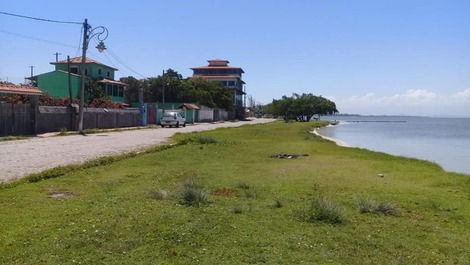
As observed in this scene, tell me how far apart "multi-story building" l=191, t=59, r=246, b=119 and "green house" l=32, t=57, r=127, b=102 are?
191ft

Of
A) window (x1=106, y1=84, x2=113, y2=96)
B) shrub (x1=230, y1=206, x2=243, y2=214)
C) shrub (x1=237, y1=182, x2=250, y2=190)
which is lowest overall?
shrub (x1=237, y1=182, x2=250, y2=190)

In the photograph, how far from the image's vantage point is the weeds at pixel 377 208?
962 cm

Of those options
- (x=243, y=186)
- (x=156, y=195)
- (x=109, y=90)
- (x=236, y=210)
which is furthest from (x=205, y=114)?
(x=236, y=210)

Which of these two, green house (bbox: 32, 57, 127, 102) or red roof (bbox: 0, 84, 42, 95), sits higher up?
green house (bbox: 32, 57, 127, 102)

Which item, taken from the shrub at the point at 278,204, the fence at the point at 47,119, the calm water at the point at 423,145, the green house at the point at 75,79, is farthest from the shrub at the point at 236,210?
the green house at the point at 75,79

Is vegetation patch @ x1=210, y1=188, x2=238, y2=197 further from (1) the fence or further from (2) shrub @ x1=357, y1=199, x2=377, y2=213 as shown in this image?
(1) the fence

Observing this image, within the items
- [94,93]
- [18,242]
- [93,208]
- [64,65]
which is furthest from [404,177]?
[64,65]

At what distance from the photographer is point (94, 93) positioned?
2557 inches

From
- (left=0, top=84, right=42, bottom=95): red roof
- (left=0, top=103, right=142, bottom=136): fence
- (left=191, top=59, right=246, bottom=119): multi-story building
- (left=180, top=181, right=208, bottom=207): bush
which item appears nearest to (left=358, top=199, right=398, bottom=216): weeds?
(left=180, top=181, right=208, bottom=207): bush

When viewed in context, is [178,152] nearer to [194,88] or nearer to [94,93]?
[94,93]

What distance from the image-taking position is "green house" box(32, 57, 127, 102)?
64.7 meters

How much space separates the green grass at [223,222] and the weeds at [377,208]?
0.69ft

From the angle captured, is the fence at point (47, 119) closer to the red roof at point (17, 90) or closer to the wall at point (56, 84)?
the red roof at point (17, 90)

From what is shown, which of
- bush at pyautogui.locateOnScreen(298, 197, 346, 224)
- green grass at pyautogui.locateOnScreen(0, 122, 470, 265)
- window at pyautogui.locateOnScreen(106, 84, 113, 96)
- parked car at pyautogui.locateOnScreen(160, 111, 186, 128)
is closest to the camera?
green grass at pyautogui.locateOnScreen(0, 122, 470, 265)
